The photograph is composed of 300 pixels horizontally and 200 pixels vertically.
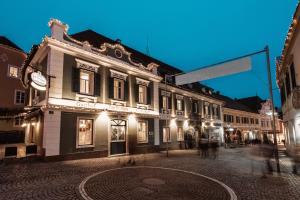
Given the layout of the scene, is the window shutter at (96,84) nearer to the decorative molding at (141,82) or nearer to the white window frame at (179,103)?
the decorative molding at (141,82)

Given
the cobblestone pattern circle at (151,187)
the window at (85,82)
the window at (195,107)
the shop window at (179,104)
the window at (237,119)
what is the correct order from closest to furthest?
1. the cobblestone pattern circle at (151,187)
2. the window at (85,82)
3. the shop window at (179,104)
4. the window at (195,107)
5. the window at (237,119)

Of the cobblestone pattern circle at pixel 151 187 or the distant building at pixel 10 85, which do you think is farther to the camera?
the distant building at pixel 10 85

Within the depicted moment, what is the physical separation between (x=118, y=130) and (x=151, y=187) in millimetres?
10814

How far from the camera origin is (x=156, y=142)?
21203 mm

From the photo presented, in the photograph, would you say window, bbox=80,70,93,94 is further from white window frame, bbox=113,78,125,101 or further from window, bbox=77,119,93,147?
white window frame, bbox=113,78,125,101

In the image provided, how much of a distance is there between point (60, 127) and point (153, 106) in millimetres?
10390

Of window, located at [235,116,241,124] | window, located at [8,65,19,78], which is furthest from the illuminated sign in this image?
window, located at [235,116,241,124]

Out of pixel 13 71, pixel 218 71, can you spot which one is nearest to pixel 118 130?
pixel 218 71

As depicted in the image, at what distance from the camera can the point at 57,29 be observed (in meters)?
14.2

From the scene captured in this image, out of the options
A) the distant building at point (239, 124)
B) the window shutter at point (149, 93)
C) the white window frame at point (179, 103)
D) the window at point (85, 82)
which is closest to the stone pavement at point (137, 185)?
the window at point (85, 82)

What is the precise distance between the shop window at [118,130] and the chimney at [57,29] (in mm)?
7875

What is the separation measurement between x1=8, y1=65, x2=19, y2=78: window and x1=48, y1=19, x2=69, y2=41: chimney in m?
16.9

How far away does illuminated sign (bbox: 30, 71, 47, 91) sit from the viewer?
12828 mm

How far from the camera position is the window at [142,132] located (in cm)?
1966
